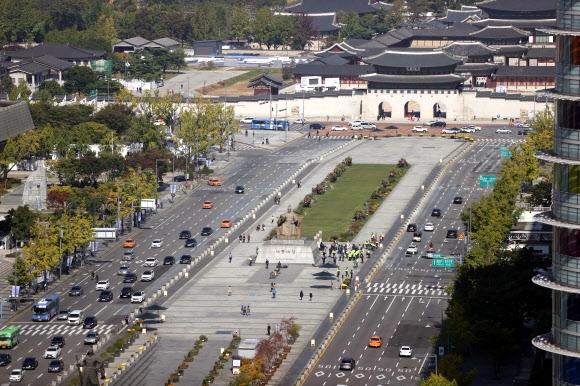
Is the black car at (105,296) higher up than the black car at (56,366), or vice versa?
the black car at (56,366)

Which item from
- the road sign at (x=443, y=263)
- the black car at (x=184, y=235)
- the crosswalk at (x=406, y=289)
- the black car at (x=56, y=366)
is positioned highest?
the road sign at (x=443, y=263)

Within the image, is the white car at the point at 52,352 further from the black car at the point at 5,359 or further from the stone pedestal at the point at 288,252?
the stone pedestal at the point at 288,252

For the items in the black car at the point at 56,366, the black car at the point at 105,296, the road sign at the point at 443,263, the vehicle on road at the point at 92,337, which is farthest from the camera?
the road sign at the point at 443,263

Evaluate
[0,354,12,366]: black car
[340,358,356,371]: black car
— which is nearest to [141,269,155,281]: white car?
[0,354,12,366]: black car

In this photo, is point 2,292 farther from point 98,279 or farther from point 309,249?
point 309,249

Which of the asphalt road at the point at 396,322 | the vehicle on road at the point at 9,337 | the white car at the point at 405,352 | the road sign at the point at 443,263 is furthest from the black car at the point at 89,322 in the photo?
the road sign at the point at 443,263

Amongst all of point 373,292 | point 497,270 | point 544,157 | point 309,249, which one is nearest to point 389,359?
point 497,270

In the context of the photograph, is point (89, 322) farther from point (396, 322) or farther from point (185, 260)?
point (185, 260)
